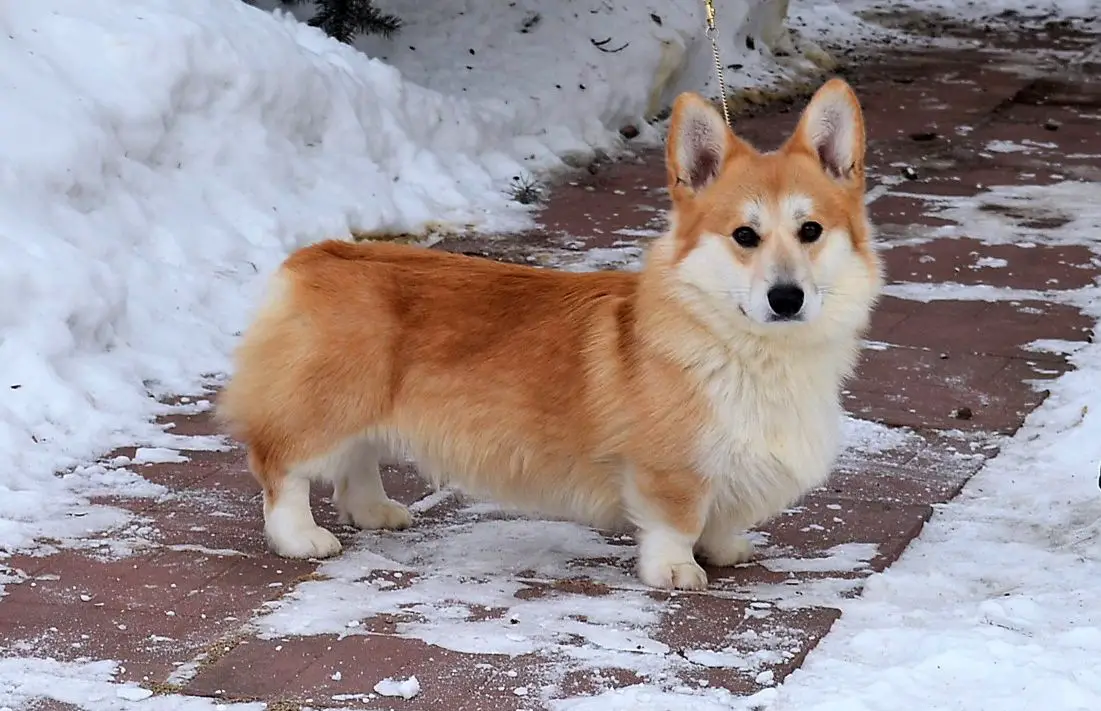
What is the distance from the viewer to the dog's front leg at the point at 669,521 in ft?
13.1

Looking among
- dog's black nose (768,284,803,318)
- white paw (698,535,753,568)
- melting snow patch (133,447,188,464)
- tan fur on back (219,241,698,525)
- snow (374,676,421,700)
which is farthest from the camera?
melting snow patch (133,447,188,464)

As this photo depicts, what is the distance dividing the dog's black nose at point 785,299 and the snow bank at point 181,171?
1.99 m

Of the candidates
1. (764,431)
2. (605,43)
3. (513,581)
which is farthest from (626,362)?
(605,43)

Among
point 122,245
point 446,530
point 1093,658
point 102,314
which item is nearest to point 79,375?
point 102,314

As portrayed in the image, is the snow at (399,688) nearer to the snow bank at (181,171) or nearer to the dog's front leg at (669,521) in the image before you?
the dog's front leg at (669,521)

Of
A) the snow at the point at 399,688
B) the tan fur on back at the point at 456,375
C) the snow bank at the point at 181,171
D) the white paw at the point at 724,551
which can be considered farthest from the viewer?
the snow bank at the point at 181,171

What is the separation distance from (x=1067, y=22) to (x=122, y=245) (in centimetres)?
1142

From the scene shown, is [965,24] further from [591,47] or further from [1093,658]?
[1093,658]

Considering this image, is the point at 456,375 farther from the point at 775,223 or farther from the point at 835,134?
the point at 835,134

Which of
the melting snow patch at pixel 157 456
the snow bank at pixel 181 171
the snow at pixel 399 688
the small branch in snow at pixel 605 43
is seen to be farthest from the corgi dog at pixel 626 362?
the small branch in snow at pixel 605 43

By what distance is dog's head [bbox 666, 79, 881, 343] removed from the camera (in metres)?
3.84

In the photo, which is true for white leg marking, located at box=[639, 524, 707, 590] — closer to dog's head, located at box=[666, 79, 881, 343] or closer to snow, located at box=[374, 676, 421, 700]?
dog's head, located at box=[666, 79, 881, 343]

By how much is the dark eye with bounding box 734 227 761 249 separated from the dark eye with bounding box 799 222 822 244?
0.11 metres

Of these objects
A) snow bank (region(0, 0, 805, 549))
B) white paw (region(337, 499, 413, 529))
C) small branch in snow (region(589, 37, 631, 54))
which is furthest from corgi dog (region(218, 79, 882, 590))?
small branch in snow (region(589, 37, 631, 54))
